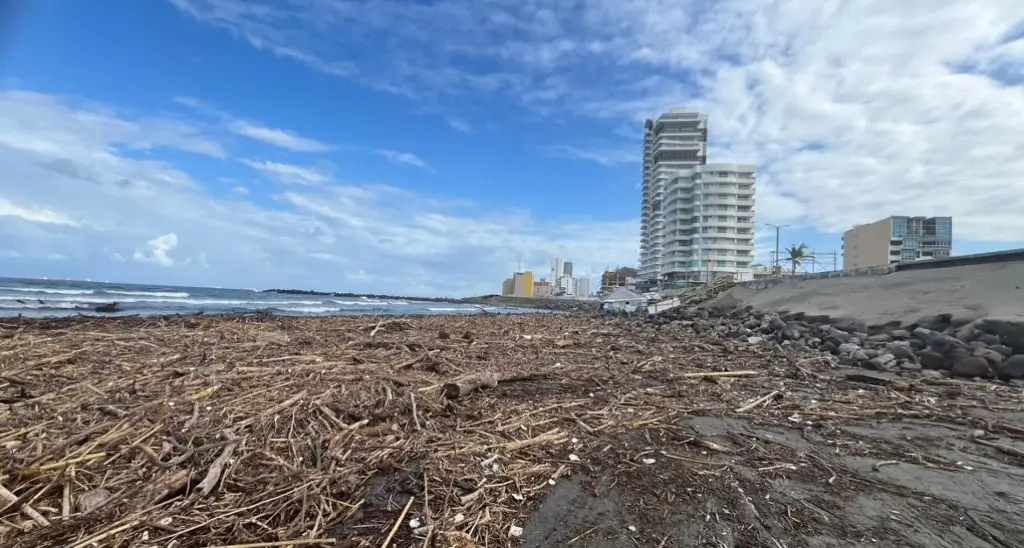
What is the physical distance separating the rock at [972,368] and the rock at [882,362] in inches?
31.0

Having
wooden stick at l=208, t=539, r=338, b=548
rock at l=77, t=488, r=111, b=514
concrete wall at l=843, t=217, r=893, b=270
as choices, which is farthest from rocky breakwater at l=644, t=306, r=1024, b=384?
concrete wall at l=843, t=217, r=893, b=270

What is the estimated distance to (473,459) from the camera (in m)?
3.57

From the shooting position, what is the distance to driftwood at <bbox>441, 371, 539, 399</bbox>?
211 inches

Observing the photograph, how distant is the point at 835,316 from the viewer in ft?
43.2

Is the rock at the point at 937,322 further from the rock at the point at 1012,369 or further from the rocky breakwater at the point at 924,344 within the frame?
the rock at the point at 1012,369

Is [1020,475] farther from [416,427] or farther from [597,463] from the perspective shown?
[416,427]

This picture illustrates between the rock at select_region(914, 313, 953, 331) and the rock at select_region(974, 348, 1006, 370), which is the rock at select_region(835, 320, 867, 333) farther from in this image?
the rock at select_region(974, 348, 1006, 370)

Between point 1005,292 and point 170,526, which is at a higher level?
point 1005,292

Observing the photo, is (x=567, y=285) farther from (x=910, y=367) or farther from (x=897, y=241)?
(x=910, y=367)

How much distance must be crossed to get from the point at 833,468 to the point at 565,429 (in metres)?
2.10

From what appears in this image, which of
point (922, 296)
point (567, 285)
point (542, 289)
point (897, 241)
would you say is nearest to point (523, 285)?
point (542, 289)

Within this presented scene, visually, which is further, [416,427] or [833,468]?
[416,427]

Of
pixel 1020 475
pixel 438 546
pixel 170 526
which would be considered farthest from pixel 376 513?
pixel 1020 475

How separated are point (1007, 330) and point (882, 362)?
257cm
